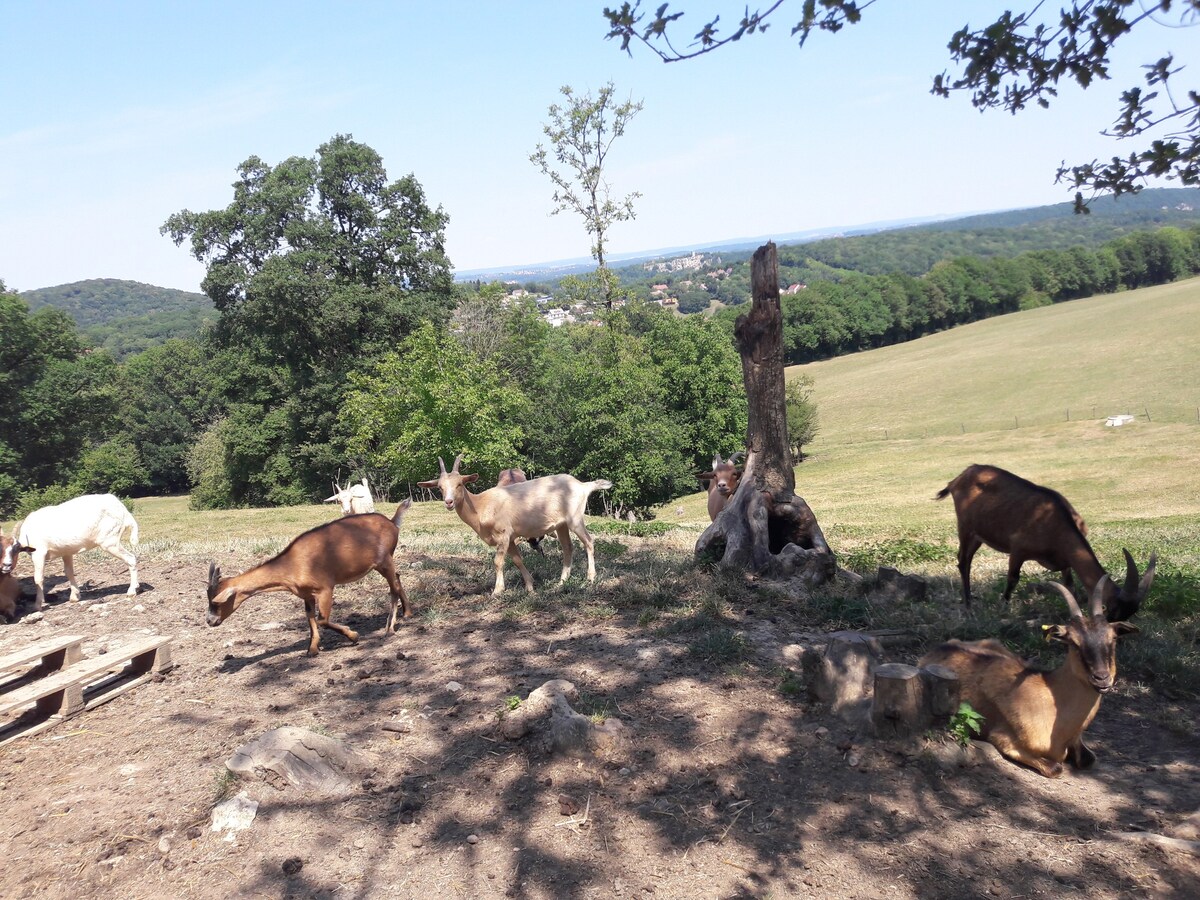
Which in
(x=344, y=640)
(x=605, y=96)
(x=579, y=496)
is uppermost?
(x=605, y=96)

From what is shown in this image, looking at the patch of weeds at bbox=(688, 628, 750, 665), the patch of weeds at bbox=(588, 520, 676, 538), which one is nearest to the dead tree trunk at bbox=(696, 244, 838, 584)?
the patch of weeds at bbox=(688, 628, 750, 665)

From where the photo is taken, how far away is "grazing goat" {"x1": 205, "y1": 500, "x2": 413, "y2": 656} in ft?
27.7

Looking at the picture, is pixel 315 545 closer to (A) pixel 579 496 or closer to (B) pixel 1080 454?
(A) pixel 579 496

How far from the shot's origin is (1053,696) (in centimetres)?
583

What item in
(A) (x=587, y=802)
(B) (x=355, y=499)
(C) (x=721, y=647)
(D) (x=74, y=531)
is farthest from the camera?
(B) (x=355, y=499)

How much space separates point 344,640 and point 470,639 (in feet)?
4.98

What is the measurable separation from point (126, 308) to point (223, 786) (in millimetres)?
186529

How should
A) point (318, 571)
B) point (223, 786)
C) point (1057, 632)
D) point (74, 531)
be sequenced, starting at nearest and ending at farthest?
point (223, 786), point (1057, 632), point (318, 571), point (74, 531)

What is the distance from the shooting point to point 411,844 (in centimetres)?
505

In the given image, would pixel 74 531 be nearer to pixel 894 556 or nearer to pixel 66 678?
pixel 66 678

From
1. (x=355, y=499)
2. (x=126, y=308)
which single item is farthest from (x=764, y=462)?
(x=126, y=308)

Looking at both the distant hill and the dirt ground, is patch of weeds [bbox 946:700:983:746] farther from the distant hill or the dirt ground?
the distant hill

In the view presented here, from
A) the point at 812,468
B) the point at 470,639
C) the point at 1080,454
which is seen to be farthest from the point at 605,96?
the point at 470,639

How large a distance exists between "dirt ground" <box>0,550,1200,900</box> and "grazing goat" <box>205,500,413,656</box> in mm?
902
